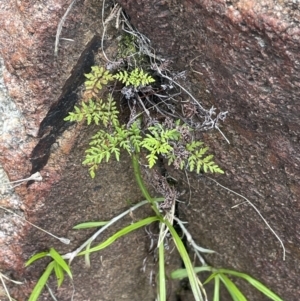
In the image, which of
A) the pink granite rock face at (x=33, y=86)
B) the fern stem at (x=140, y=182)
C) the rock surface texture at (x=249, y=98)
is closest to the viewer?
the rock surface texture at (x=249, y=98)

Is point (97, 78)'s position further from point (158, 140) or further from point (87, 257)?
point (87, 257)

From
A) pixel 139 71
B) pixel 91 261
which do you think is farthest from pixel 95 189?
pixel 139 71

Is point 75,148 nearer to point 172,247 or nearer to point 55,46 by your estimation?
point 55,46

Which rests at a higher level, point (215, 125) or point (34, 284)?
point (215, 125)

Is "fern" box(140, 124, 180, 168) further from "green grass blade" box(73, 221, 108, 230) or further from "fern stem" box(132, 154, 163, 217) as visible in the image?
"green grass blade" box(73, 221, 108, 230)

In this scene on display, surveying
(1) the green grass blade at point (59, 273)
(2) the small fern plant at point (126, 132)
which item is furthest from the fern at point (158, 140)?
(1) the green grass blade at point (59, 273)

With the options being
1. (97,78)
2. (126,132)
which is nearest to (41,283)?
(126,132)

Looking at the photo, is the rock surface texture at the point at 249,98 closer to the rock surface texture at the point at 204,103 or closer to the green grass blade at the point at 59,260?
the rock surface texture at the point at 204,103
